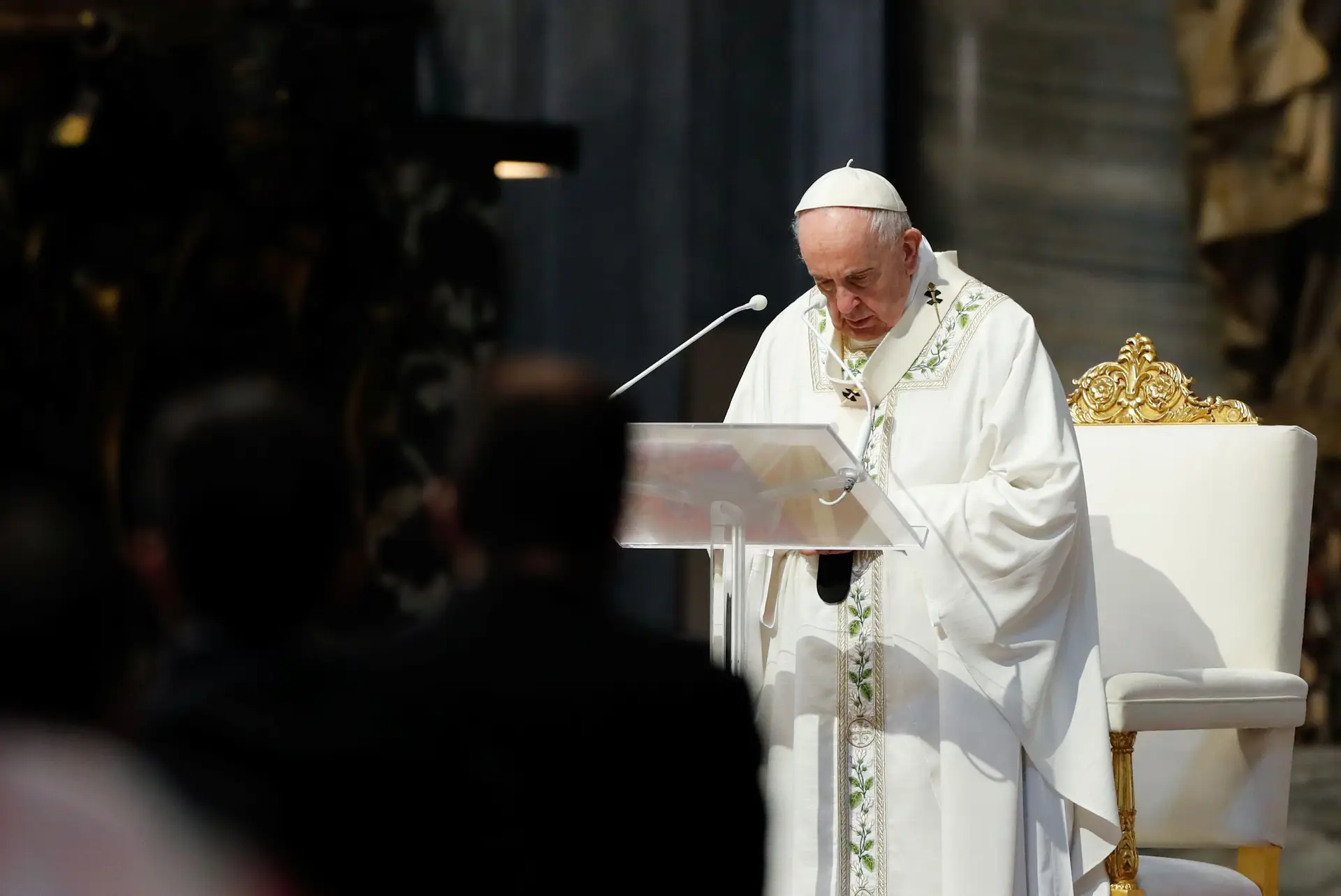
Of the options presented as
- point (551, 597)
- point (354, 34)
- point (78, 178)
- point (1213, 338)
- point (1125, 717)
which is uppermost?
point (354, 34)

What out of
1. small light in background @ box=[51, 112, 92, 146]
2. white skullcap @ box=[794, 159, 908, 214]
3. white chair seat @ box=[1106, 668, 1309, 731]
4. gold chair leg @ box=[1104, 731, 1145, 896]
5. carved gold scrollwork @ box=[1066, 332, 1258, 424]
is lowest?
gold chair leg @ box=[1104, 731, 1145, 896]

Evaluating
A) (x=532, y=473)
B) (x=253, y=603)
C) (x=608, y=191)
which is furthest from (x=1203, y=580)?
(x=253, y=603)

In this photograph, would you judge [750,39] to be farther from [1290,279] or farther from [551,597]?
[551,597]

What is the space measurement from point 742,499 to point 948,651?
765 mm

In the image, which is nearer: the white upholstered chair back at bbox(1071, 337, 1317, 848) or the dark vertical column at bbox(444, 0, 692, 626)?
the white upholstered chair back at bbox(1071, 337, 1317, 848)

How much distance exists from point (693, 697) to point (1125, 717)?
2600mm

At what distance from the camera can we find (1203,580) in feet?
14.4

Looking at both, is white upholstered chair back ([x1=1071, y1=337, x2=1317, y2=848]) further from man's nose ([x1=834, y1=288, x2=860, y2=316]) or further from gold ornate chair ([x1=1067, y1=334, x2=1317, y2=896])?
man's nose ([x1=834, y1=288, x2=860, y2=316])

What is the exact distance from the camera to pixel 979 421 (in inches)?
156

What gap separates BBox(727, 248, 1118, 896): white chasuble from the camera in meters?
3.76

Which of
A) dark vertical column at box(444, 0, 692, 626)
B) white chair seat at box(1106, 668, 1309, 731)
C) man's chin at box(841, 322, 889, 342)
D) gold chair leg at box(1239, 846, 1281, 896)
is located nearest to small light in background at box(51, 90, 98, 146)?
dark vertical column at box(444, 0, 692, 626)

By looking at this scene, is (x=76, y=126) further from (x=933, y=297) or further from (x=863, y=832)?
(x=863, y=832)

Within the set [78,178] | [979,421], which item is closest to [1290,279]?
[979,421]

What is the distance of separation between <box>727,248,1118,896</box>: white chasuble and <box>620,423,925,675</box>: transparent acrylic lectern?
301 millimetres
